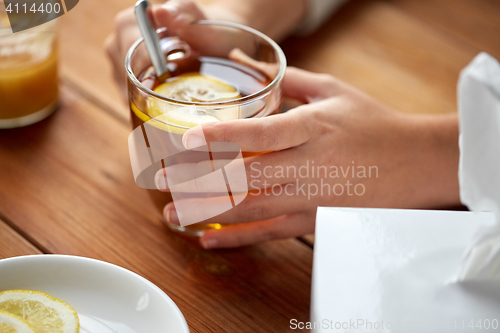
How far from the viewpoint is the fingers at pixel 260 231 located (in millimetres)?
419

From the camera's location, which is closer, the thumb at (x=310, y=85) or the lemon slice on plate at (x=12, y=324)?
the lemon slice on plate at (x=12, y=324)

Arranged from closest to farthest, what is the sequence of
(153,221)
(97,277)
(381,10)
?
(97,277) < (153,221) < (381,10)

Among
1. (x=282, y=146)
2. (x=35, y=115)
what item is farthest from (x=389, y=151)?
(x=35, y=115)

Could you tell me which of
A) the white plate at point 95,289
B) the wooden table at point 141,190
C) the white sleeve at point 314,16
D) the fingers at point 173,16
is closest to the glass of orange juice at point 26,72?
the wooden table at point 141,190

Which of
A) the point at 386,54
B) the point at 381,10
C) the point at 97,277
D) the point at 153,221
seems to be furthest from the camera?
the point at 381,10

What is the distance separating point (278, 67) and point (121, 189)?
0.66 ft

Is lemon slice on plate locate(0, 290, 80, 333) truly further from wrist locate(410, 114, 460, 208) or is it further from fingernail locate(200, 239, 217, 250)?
wrist locate(410, 114, 460, 208)

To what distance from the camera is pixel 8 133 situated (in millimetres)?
518

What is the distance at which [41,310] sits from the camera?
11.8 inches

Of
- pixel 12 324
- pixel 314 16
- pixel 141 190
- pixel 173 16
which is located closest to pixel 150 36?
pixel 173 16

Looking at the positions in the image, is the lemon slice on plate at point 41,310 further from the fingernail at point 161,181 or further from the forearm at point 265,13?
the forearm at point 265,13

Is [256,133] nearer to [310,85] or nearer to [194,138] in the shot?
[194,138]

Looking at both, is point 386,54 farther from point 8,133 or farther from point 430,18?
point 8,133

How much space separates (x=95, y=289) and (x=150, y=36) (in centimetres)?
22
